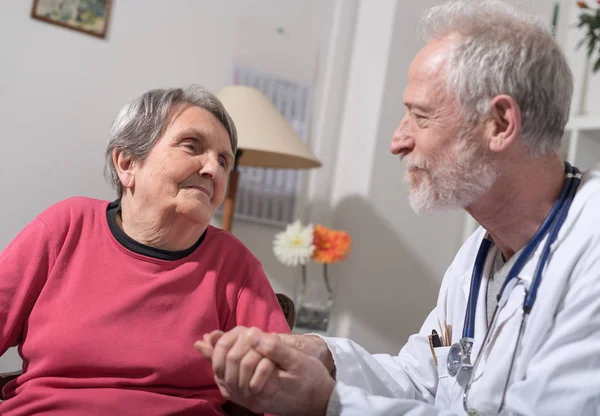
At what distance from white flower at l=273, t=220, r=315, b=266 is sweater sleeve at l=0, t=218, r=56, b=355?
3.84ft

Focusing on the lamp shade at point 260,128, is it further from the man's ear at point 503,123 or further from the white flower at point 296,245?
the man's ear at point 503,123

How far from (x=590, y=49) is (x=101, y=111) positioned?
2084 mm

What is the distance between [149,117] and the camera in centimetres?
146

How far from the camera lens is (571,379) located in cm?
95

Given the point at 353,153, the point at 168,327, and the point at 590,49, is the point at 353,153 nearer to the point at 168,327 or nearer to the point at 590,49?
the point at 590,49

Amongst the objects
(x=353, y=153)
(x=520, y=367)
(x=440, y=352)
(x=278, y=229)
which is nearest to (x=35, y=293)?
(x=440, y=352)

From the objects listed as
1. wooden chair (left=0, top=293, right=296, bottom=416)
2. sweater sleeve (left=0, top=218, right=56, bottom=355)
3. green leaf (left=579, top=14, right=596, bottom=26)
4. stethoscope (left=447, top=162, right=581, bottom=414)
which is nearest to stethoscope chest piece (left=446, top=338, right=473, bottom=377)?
stethoscope (left=447, top=162, right=581, bottom=414)

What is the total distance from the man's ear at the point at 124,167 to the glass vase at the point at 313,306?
118 centimetres

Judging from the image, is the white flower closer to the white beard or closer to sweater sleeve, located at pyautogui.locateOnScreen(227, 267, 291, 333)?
sweater sleeve, located at pyautogui.locateOnScreen(227, 267, 291, 333)

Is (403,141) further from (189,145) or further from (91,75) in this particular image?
(91,75)

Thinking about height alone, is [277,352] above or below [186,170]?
below

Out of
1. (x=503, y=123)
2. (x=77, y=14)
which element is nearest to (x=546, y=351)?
(x=503, y=123)

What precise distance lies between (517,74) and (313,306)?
1.60 meters

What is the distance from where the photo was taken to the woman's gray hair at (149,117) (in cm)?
146
